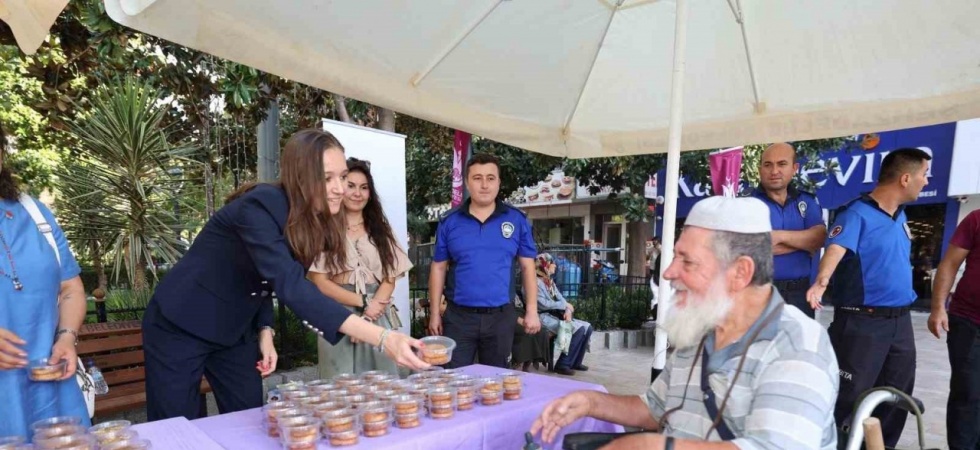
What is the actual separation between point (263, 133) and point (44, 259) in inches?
134

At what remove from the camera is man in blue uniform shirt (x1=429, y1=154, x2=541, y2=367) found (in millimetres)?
3322

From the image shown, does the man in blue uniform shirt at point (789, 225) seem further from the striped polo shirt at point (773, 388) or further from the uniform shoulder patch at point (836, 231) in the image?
the striped polo shirt at point (773, 388)

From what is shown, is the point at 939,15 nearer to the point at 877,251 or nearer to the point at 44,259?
the point at 877,251

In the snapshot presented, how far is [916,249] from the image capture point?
37.8 feet

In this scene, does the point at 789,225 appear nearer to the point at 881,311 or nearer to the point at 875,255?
the point at 875,255

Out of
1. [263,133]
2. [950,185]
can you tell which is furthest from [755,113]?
[950,185]

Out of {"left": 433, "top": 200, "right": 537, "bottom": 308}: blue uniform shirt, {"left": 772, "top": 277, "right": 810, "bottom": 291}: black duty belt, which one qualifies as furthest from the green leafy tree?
{"left": 433, "top": 200, "right": 537, "bottom": 308}: blue uniform shirt

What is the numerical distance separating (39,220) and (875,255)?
4176mm

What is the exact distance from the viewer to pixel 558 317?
18.8 feet

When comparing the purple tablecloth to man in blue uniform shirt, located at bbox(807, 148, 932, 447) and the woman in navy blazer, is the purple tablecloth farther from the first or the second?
man in blue uniform shirt, located at bbox(807, 148, 932, 447)

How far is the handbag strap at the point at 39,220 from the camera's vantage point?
77.7 inches

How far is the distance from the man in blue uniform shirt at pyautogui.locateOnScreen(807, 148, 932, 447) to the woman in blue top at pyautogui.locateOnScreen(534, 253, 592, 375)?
2.94 metres

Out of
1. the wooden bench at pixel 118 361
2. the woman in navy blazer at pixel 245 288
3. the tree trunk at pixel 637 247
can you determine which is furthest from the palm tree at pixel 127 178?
the tree trunk at pixel 637 247

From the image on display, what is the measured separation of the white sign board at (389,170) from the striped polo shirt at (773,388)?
117 inches
